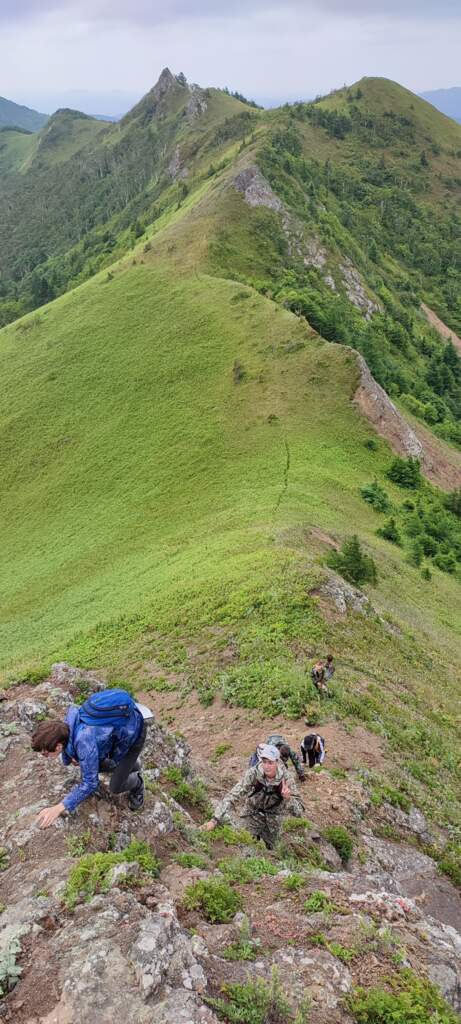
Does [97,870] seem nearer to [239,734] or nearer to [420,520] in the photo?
[239,734]

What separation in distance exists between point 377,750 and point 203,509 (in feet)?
83.5

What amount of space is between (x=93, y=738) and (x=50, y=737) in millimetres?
548

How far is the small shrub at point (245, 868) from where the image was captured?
9.30 m

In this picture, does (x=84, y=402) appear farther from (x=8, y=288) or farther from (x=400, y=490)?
(x=8, y=288)

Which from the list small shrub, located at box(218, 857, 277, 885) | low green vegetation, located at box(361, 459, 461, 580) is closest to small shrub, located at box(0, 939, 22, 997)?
small shrub, located at box(218, 857, 277, 885)

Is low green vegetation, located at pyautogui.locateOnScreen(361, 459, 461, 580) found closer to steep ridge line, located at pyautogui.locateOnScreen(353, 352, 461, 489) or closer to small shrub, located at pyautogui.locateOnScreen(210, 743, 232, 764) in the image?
steep ridge line, located at pyautogui.locateOnScreen(353, 352, 461, 489)

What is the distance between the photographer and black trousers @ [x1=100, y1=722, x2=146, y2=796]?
848cm

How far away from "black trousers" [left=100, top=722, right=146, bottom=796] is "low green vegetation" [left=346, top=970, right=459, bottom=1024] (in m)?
3.79

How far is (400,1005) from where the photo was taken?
713 cm

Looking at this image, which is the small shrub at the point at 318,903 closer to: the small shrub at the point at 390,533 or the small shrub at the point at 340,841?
the small shrub at the point at 340,841

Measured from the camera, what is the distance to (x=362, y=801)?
14.5m

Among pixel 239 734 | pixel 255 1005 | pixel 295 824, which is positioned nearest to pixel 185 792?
pixel 295 824

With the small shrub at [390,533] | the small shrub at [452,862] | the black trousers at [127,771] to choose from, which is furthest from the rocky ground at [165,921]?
the small shrub at [390,533]

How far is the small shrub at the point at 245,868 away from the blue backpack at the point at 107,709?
3160 millimetres
